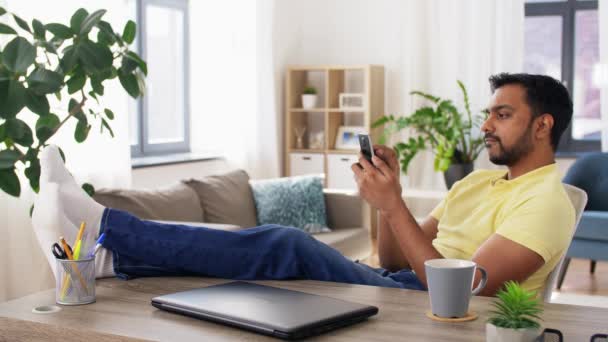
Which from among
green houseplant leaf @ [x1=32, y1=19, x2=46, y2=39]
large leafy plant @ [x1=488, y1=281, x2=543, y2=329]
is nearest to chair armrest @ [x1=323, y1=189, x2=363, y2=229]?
green houseplant leaf @ [x1=32, y1=19, x2=46, y2=39]

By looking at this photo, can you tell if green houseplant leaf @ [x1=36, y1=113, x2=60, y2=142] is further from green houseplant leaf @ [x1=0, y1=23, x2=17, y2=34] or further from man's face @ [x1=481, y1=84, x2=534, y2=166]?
man's face @ [x1=481, y1=84, x2=534, y2=166]

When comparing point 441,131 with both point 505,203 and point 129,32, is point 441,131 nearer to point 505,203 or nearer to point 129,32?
point 129,32

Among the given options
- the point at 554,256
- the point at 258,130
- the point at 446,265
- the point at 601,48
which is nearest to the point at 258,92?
the point at 258,130

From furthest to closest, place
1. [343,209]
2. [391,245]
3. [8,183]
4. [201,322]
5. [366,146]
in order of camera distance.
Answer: [343,209]
[8,183]
[391,245]
[366,146]
[201,322]

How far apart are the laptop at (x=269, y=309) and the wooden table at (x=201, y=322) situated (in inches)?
0.6

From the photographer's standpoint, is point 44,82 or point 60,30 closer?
point 44,82

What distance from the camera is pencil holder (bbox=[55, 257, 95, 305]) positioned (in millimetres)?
1518

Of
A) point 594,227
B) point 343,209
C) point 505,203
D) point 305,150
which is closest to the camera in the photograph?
point 505,203

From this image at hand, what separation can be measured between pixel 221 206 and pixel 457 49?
2836 millimetres

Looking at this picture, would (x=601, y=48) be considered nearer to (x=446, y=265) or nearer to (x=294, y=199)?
(x=294, y=199)

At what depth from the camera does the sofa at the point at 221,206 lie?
3.66 metres

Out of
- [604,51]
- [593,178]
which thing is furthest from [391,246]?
[604,51]

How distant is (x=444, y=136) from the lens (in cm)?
585

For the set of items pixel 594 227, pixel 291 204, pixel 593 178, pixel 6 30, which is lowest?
pixel 594 227
